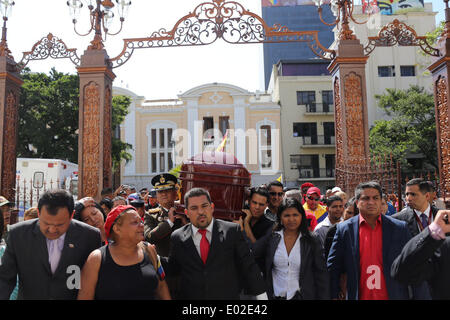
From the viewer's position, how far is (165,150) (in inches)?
1224

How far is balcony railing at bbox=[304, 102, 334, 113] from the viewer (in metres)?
30.8

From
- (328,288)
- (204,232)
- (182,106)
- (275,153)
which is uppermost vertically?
(182,106)

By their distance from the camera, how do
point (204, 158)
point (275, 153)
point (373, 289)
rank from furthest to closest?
point (275, 153), point (204, 158), point (373, 289)

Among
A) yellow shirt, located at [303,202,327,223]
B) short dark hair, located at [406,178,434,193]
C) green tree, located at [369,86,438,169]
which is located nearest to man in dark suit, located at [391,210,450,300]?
short dark hair, located at [406,178,434,193]

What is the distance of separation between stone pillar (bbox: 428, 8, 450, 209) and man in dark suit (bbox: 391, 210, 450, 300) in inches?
207

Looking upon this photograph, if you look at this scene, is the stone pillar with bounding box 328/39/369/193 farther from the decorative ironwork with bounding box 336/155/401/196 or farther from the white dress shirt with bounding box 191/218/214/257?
the white dress shirt with bounding box 191/218/214/257

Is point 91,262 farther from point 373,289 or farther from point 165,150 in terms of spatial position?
point 165,150

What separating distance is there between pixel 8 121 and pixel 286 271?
824 centimetres

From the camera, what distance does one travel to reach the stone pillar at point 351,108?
816cm

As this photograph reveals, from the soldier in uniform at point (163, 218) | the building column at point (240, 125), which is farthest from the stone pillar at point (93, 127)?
the building column at point (240, 125)

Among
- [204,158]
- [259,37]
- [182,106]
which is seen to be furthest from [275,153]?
[204,158]
